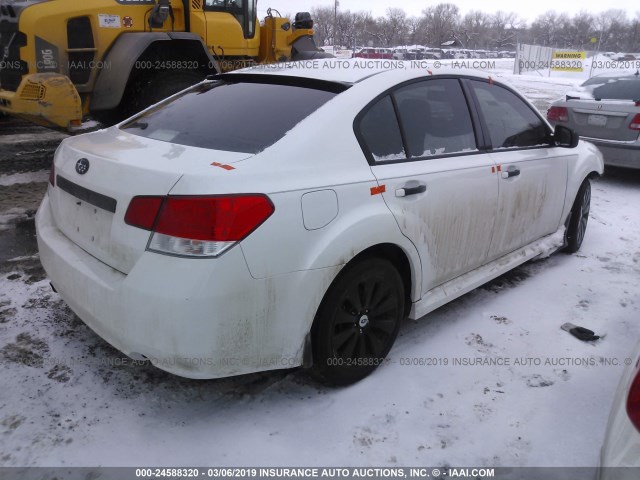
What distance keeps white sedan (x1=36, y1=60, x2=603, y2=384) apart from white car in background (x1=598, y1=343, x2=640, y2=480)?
123cm

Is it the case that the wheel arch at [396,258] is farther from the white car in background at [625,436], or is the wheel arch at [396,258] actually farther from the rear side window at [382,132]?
the white car in background at [625,436]

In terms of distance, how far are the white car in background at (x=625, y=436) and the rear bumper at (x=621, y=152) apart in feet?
20.6

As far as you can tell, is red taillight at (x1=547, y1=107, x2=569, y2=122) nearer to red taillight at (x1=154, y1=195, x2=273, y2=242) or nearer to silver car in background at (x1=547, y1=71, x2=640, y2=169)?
silver car in background at (x1=547, y1=71, x2=640, y2=169)

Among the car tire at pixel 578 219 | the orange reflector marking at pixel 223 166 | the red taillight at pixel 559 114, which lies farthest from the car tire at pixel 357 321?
the red taillight at pixel 559 114

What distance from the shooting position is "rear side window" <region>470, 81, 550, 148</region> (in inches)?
139

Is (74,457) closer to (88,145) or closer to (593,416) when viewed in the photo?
(88,145)

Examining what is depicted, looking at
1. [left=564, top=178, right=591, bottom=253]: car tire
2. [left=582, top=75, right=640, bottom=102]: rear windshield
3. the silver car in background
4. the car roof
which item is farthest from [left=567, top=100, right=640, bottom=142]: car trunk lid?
the car roof

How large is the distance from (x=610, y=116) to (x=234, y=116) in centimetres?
617

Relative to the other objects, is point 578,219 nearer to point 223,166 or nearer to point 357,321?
point 357,321

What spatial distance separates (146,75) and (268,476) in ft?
19.5

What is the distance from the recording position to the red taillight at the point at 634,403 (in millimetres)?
1441

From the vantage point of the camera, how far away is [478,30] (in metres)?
106

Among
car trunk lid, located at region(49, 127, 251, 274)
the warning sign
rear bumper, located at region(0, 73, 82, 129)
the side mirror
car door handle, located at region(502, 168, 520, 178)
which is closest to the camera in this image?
car trunk lid, located at region(49, 127, 251, 274)

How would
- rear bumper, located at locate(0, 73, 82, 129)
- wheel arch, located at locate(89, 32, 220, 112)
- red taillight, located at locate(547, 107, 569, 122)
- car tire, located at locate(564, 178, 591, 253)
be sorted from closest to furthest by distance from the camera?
car tire, located at locate(564, 178, 591, 253)
rear bumper, located at locate(0, 73, 82, 129)
wheel arch, located at locate(89, 32, 220, 112)
red taillight, located at locate(547, 107, 569, 122)
